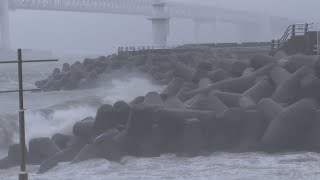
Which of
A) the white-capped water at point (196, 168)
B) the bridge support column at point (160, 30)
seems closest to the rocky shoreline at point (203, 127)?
the white-capped water at point (196, 168)

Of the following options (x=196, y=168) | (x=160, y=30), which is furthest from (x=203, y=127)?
(x=160, y=30)

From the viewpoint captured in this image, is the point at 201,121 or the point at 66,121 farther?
the point at 66,121

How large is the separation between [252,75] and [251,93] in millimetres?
1304

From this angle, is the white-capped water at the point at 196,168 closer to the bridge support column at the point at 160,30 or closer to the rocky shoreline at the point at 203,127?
the rocky shoreline at the point at 203,127

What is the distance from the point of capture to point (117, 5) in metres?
67.5

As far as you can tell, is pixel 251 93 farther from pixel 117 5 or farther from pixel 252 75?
pixel 117 5

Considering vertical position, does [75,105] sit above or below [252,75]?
below

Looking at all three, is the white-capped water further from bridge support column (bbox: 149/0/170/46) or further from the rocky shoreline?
bridge support column (bbox: 149/0/170/46)

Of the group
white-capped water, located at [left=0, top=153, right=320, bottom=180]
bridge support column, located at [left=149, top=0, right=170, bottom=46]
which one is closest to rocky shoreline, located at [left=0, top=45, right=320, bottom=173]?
white-capped water, located at [left=0, top=153, right=320, bottom=180]

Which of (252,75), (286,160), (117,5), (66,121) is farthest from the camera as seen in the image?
(117,5)

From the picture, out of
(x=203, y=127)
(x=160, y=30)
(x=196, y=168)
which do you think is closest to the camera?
(x=196, y=168)

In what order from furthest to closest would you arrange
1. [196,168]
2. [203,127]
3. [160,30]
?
[160,30] → [203,127] → [196,168]

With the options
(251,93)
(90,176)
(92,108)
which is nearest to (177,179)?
(90,176)

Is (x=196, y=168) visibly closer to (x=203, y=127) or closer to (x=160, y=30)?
(x=203, y=127)
